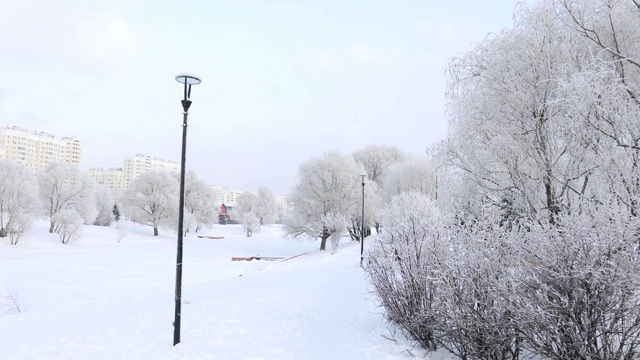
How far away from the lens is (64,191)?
45.3 meters

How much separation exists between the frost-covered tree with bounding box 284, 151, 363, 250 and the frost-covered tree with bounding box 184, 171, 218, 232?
1124 inches

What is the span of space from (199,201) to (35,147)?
76459 millimetres

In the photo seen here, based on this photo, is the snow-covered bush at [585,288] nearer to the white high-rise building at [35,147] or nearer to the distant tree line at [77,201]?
the distant tree line at [77,201]

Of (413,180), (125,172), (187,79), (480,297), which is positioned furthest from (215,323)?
(125,172)

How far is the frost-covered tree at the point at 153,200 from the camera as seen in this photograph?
54469mm

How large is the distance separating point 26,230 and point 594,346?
43683mm

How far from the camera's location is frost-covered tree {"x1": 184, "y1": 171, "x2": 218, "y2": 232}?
61.2 metres

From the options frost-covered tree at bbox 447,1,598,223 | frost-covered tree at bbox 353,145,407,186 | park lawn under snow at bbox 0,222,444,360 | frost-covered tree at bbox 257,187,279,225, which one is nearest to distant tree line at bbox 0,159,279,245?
frost-covered tree at bbox 257,187,279,225

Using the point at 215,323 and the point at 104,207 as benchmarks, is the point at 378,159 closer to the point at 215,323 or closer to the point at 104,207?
the point at 215,323

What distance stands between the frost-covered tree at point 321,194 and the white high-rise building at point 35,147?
83.2 meters

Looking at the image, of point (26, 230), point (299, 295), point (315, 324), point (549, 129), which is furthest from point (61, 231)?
point (549, 129)

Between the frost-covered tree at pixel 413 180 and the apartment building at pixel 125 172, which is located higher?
the apartment building at pixel 125 172

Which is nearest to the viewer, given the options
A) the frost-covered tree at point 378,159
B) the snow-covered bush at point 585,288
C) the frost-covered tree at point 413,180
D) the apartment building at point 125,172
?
the snow-covered bush at point 585,288

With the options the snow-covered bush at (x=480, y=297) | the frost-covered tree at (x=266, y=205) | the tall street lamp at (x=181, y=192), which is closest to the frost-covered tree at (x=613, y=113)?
the snow-covered bush at (x=480, y=297)
